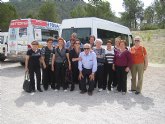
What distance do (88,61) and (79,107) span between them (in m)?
1.99

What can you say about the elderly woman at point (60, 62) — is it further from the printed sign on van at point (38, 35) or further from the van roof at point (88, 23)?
the printed sign on van at point (38, 35)

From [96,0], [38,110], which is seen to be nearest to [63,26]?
[38,110]

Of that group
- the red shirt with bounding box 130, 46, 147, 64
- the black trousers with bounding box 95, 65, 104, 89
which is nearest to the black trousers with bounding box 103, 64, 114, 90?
the black trousers with bounding box 95, 65, 104, 89

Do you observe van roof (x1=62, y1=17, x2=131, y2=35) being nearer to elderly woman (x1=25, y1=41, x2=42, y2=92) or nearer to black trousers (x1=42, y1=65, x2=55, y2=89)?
black trousers (x1=42, y1=65, x2=55, y2=89)

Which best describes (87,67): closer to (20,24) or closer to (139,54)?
(139,54)

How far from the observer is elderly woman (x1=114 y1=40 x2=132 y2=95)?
27.6 feet

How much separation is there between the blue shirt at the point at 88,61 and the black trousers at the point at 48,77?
39.7 inches

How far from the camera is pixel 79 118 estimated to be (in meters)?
5.85

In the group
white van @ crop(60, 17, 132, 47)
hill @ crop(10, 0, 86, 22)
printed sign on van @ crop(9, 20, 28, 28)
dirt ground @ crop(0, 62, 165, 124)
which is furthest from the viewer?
hill @ crop(10, 0, 86, 22)

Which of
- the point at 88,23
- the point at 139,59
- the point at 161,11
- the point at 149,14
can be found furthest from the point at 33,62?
the point at 149,14

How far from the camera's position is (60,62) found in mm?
8641

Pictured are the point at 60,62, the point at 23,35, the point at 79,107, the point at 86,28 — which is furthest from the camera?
the point at 23,35

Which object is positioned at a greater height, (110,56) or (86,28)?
(86,28)

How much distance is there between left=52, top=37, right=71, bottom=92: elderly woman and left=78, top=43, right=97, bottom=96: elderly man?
0.49 meters
